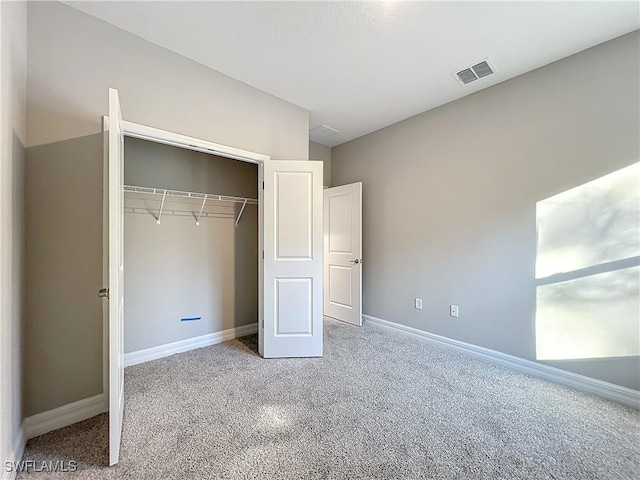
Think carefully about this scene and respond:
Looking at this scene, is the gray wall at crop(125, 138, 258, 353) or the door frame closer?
the door frame

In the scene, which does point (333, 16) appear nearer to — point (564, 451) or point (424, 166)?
point (424, 166)

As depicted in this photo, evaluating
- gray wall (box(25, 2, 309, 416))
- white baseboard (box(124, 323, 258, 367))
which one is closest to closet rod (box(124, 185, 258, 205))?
gray wall (box(25, 2, 309, 416))

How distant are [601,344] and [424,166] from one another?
7.56 ft

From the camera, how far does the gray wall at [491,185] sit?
84.3 inches

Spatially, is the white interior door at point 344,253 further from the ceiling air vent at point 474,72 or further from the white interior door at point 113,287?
the white interior door at point 113,287

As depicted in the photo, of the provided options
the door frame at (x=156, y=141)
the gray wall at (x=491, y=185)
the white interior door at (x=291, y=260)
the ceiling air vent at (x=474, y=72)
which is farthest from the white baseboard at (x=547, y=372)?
the ceiling air vent at (x=474, y=72)

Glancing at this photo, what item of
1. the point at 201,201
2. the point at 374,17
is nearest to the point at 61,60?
the point at 201,201

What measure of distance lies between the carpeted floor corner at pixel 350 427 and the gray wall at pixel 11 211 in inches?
16.3

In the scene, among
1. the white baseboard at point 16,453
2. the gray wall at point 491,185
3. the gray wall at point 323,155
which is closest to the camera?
the white baseboard at point 16,453

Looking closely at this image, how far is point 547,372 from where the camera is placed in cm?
238

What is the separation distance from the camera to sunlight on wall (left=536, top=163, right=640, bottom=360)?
2035mm

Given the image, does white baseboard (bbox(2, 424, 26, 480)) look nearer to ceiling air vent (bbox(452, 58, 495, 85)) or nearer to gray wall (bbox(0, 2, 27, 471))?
gray wall (bbox(0, 2, 27, 471))

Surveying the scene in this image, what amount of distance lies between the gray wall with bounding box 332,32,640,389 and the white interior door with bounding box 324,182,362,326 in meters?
0.25

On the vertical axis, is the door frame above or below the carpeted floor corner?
above
